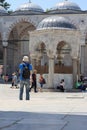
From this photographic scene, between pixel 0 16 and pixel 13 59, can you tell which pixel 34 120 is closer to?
pixel 0 16

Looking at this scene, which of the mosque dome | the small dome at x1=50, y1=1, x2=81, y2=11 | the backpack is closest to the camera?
the backpack

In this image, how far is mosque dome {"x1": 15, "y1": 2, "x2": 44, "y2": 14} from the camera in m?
39.5

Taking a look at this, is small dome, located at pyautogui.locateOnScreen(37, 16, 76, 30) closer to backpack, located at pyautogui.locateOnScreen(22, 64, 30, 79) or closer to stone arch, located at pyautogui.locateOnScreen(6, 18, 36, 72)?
backpack, located at pyautogui.locateOnScreen(22, 64, 30, 79)

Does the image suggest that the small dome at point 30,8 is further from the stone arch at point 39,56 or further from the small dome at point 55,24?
the small dome at point 55,24

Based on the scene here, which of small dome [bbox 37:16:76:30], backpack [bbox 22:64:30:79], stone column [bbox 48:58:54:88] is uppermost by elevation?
small dome [bbox 37:16:76:30]

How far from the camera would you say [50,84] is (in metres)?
21.6

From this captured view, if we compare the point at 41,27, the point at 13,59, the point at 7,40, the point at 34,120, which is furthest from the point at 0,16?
the point at 34,120

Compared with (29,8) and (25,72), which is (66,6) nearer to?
(29,8)

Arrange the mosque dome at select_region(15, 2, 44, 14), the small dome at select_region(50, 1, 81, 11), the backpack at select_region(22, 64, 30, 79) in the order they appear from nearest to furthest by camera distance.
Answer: the backpack at select_region(22, 64, 30, 79), the small dome at select_region(50, 1, 81, 11), the mosque dome at select_region(15, 2, 44, 14)

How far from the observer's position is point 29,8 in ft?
133

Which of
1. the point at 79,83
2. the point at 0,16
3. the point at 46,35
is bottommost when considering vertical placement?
the point at 79,83

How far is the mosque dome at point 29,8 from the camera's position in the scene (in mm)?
39522

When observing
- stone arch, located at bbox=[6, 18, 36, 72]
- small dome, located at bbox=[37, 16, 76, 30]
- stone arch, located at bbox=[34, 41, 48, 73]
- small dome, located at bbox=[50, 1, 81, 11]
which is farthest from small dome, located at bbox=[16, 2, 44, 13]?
small dome, located at bbox=[37, 16, 76, 30]

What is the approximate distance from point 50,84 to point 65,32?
9.88 feet
